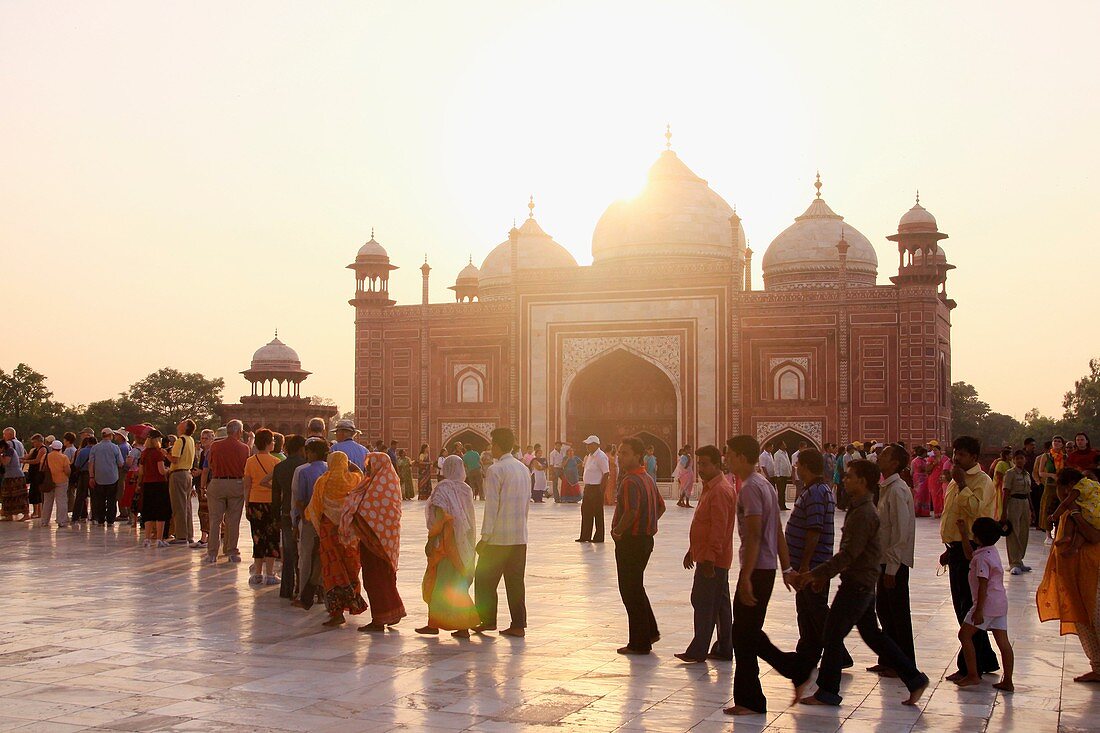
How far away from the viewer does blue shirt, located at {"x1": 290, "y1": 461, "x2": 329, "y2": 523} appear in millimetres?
8523

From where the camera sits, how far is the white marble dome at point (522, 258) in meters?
38.3

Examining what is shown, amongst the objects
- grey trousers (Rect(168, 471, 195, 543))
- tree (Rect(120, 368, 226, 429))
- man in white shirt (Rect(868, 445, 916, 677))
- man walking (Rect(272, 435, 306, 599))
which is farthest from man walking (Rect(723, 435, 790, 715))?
tree (Rect(120, 368, 226, 429))

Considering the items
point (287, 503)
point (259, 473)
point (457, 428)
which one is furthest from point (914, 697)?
point (457, 428)

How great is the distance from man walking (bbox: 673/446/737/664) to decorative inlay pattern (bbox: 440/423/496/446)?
83.7 feet

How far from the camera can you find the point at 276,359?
150ft

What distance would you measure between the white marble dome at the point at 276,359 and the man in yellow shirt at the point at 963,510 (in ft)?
127

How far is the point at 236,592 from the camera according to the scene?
29.9ft

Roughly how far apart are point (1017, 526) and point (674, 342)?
19.7 metres

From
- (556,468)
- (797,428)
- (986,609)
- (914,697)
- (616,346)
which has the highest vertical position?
(616,346)

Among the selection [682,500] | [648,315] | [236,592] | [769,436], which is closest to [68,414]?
[648,315]

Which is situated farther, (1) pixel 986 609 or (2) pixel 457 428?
(2) pixel 457 428

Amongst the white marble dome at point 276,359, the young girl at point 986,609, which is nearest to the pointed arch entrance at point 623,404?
the white marble dome at point 276,359

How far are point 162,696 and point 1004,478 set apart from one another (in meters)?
8.29

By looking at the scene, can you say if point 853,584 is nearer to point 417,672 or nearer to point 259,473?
point 417,672
